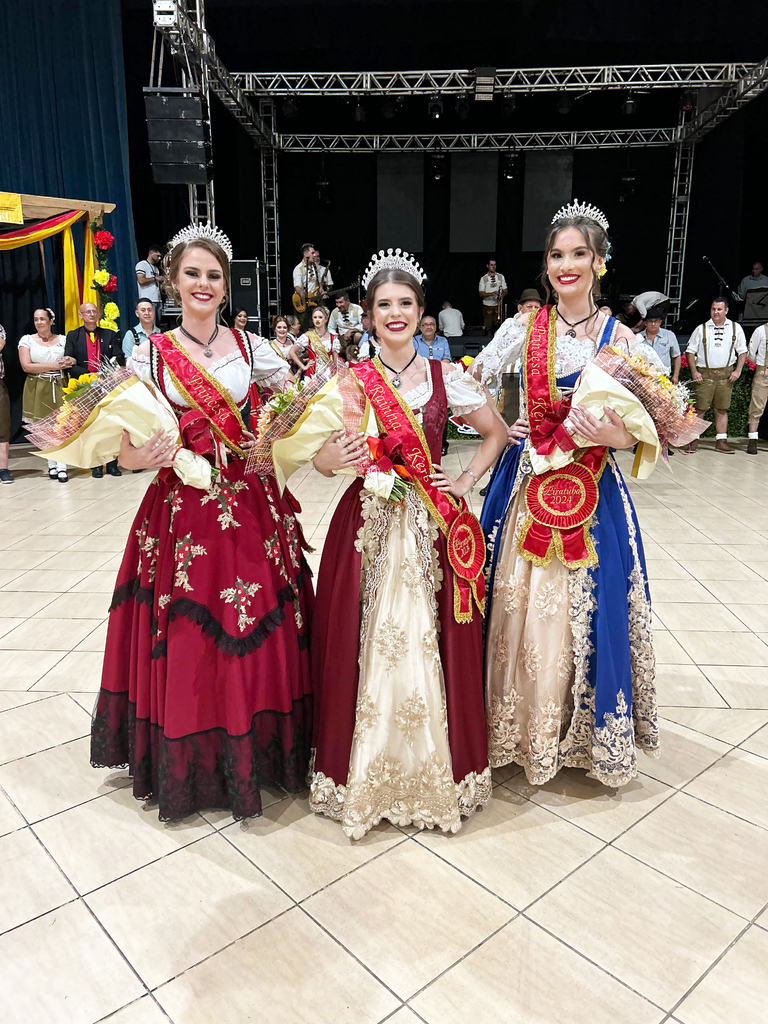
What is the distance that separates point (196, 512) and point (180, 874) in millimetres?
966

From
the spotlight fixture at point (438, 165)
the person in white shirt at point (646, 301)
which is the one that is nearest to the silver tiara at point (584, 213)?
the person in white shirt at point (646, 301)

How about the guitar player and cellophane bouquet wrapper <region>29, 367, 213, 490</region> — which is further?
the guitar player

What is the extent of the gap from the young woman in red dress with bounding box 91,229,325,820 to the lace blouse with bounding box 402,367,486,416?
499 mm

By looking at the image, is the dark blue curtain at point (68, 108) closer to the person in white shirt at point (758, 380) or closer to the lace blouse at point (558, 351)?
the person in white shirt at point (758, 380)

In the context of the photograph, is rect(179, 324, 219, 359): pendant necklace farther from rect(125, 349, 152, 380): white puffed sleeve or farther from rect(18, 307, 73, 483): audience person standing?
rect(18, 307, 73, 483): audience person standing

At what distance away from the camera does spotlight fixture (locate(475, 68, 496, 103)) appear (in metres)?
8.95

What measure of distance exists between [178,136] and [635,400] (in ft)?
21.8

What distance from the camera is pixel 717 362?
796 centimetres

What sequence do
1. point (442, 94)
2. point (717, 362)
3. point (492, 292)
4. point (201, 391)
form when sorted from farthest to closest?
point (492, 292)
point (442, 94)
point (717, 362)
point (201, 391)

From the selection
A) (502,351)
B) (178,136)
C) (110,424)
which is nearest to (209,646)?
(110,424)

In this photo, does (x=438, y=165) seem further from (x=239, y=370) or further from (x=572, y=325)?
(x=239, y=370)

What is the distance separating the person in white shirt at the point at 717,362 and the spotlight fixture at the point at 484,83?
13.0 feet

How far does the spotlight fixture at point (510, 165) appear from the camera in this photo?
38.6ft

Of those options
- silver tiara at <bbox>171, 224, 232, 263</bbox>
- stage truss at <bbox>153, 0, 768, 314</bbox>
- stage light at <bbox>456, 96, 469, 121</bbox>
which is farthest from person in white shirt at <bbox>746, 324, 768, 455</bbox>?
silver tiara at <bbox>171, 224, 232, 263</bbox>
